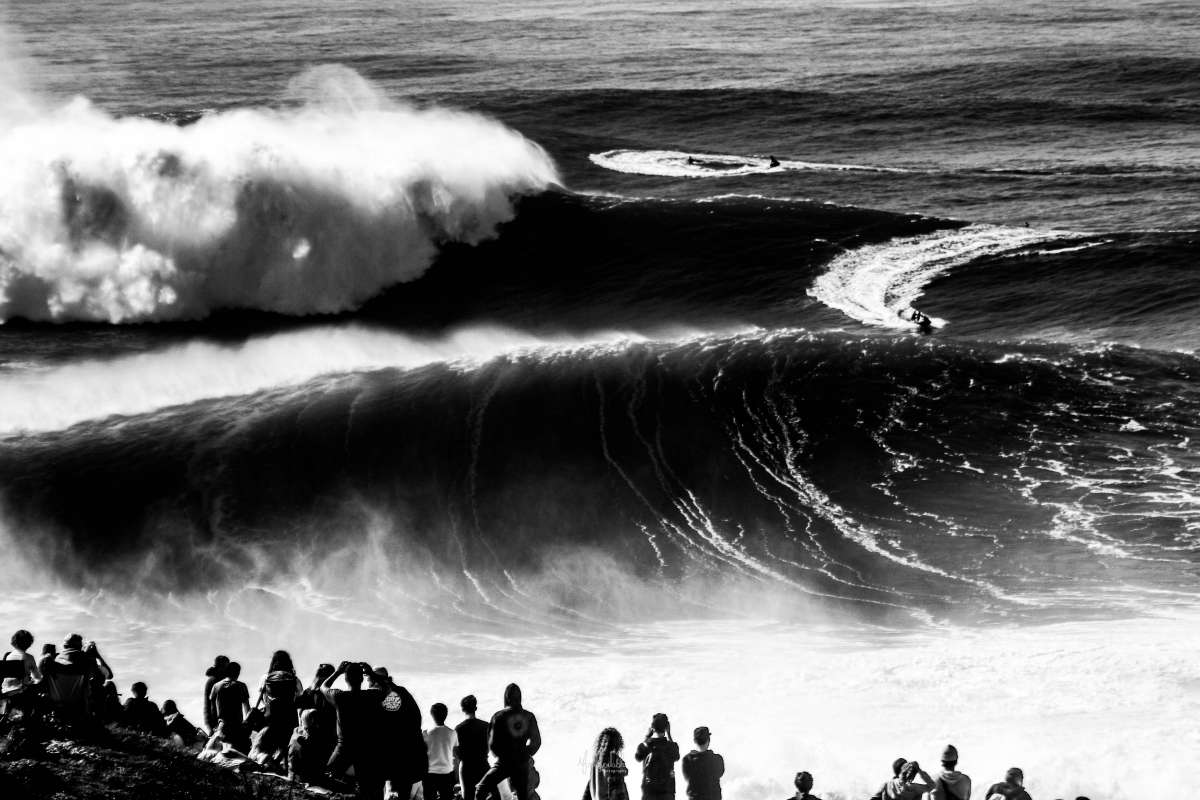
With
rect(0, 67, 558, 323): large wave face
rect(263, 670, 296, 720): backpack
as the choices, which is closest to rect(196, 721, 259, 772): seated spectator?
rect(263, 670, 296, 720): backpack

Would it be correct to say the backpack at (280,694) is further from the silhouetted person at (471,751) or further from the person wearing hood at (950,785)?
the person wearing hood at (950,785)

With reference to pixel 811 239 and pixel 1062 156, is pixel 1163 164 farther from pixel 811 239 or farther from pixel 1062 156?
pixel 811 239

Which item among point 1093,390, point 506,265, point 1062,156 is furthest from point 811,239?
point 1062,156

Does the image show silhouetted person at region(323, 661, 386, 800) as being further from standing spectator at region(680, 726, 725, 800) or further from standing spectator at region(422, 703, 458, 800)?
standing spectator at region(680, 726, 725, 800)

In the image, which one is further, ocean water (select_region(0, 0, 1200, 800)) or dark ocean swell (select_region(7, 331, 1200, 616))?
dark ocean swell (select_region(7, 331, 1200, 616))

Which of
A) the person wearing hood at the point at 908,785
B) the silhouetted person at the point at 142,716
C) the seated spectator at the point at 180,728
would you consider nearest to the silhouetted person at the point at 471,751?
the person wearing hood at the point at 908,785

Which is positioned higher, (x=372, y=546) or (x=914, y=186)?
(x=914, y=186)
